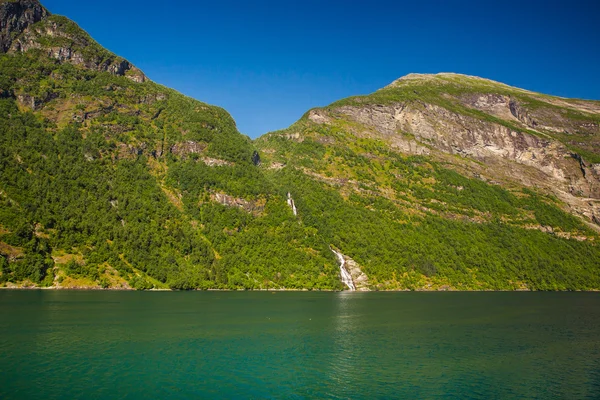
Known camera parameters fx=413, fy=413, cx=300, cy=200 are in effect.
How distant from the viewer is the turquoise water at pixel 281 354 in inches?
1516

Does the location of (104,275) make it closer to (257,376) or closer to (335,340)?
(335,340)

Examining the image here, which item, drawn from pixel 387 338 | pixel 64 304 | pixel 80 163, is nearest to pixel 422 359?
pixel 387 338

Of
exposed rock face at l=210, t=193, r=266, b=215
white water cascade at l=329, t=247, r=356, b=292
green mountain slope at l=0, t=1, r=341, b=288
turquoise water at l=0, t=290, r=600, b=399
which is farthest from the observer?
exposed rock face at l=210, t=193, r=266, b=215

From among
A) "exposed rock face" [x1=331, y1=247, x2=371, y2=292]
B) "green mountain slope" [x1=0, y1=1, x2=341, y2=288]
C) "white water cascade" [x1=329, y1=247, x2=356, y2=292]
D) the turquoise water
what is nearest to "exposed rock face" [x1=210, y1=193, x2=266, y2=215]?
"green mountain slope" [x1=0, y1=1, x2=341, y2=288]

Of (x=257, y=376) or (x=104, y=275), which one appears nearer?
(x=257, y=376)

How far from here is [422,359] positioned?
51250 millimetres

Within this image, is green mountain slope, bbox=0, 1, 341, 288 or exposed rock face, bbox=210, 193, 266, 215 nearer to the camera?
green mountain slope, bbox=0, 1, 341, 288

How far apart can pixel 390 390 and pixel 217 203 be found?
15996cm

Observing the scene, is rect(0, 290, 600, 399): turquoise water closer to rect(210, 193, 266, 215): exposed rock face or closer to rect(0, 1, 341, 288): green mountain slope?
rect(0, 1, 341, 288): green mountain slope

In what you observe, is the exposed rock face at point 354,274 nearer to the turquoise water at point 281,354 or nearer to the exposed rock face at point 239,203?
the exposed rock face at point 239,203

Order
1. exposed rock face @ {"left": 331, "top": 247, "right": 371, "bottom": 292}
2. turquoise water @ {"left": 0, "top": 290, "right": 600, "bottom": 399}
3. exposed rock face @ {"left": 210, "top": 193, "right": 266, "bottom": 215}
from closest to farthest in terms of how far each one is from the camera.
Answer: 1. turquoise water @ {"left": 0, "top": 290, "right": 600, "bottom": 399}
2. exposed rock face @ {"left": 331, "top": 247, "right": 371, "bottom": 292}
3. exposed rock face @ {"left": 210, "top": 193, "right": 266, "bottom": 215}

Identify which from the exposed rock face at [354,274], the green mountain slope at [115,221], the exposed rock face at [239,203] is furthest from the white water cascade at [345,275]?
the exposed rock face at [239,203]

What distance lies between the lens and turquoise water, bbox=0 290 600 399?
38.5 m

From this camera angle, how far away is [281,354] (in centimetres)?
5241
